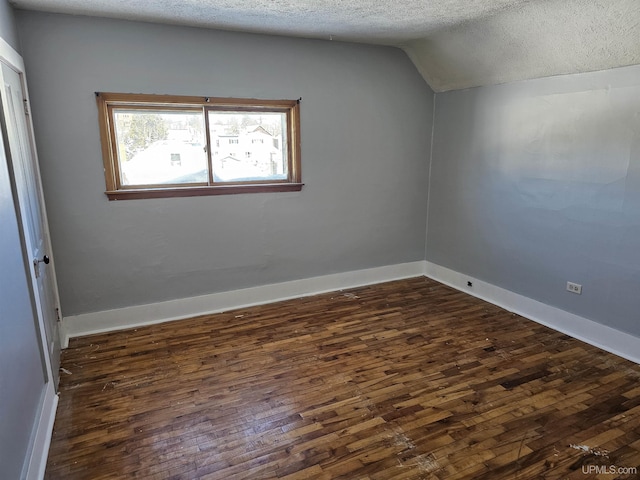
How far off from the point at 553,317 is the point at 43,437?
147 inches

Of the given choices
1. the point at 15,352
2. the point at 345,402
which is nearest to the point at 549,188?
the point at 345,402

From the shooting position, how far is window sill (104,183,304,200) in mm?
3346

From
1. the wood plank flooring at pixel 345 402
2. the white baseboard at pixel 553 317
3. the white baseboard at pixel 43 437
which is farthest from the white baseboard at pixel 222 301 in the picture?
the white baseboard at pixel 43 437

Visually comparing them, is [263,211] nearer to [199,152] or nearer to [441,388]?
[199,152]

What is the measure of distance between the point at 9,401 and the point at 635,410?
318 centimetres

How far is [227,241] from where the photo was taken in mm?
3799

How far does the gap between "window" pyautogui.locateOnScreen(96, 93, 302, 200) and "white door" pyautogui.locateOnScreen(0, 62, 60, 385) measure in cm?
52

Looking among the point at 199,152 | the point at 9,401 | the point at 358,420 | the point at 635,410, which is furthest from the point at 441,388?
the point at 199,152

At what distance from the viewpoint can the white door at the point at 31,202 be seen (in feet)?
7.20

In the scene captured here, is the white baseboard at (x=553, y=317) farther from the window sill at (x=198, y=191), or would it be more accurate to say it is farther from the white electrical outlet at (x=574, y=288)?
the window sill at (x=198, y=191)

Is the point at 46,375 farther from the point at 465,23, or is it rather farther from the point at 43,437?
the point at 465,23

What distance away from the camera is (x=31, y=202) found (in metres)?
2.62

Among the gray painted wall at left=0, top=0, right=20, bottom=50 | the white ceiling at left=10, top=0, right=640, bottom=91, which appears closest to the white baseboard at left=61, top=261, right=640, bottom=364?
the white ceiling at left=10, top=0, right=640, bottom=91

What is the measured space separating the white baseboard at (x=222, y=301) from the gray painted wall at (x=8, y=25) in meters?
2.08
